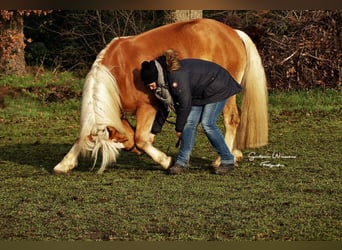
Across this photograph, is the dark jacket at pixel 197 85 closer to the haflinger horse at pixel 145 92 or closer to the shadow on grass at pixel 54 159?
the haflinger horse at pixel 145 92

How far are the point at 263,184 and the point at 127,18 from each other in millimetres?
8530

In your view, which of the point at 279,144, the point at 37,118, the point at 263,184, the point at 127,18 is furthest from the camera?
the point at 127,18

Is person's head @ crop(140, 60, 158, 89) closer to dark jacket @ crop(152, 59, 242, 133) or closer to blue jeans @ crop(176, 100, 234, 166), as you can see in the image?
dark jacket @ crop(152, 59, 242, 133)

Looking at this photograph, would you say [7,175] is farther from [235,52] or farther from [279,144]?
[279,144]

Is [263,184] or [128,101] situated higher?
[128,101]

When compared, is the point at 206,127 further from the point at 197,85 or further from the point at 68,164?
the point at 68,164

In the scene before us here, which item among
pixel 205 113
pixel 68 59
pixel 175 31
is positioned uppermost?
pixel 175 31

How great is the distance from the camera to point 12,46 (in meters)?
14.9

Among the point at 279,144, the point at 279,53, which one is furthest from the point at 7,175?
the point at 279,53

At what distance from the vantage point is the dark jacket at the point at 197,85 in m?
7.77

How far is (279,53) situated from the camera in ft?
47.7

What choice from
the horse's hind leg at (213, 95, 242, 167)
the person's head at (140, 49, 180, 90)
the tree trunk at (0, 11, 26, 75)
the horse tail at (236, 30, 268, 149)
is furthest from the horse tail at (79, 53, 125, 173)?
the tree trunk at (0, 11, 26, 75)

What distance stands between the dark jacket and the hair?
0.04m

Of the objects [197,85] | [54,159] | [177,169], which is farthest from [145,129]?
[54,159]
